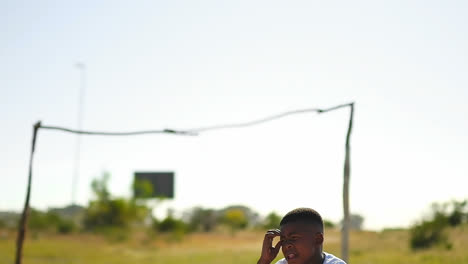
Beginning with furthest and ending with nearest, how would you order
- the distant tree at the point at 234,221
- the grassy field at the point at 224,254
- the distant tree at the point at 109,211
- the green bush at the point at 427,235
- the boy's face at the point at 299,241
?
the distant tree at the point at 234,221
the distant tree at the point at 109,211
the green bush at the point at 427,235
the grassy field at the point at 224,254
the boy's face at the point at 299,241

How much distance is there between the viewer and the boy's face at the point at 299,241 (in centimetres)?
383

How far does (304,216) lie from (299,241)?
0.54 ft

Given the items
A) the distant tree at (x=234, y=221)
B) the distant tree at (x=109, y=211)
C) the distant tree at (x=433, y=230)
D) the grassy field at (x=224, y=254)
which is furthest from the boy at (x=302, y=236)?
the distant tree at (x=234, y=221)

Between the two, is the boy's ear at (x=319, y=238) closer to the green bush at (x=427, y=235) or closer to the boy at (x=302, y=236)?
the boy at (x=302, y=236)

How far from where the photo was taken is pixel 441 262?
22.9 metres

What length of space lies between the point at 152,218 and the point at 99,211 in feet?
18.4

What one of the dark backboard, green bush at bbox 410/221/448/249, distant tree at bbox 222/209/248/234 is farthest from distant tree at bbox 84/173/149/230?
green bush at bbox 410/221/448/249

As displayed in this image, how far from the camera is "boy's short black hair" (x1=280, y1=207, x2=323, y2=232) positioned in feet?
12.7

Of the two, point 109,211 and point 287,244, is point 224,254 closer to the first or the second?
point 109,211

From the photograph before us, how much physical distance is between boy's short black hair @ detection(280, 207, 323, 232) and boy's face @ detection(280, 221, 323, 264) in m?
0.03

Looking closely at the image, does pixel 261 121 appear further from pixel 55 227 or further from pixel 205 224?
pixel 205 224

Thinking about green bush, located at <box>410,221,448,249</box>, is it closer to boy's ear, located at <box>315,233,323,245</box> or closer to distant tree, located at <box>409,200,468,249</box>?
distant tree, located at <box>409,200,468,249</box>

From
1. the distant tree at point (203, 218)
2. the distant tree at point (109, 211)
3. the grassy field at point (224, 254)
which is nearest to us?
the grassy field at point (224, 254)

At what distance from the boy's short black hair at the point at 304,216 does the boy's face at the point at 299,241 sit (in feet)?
0.09
